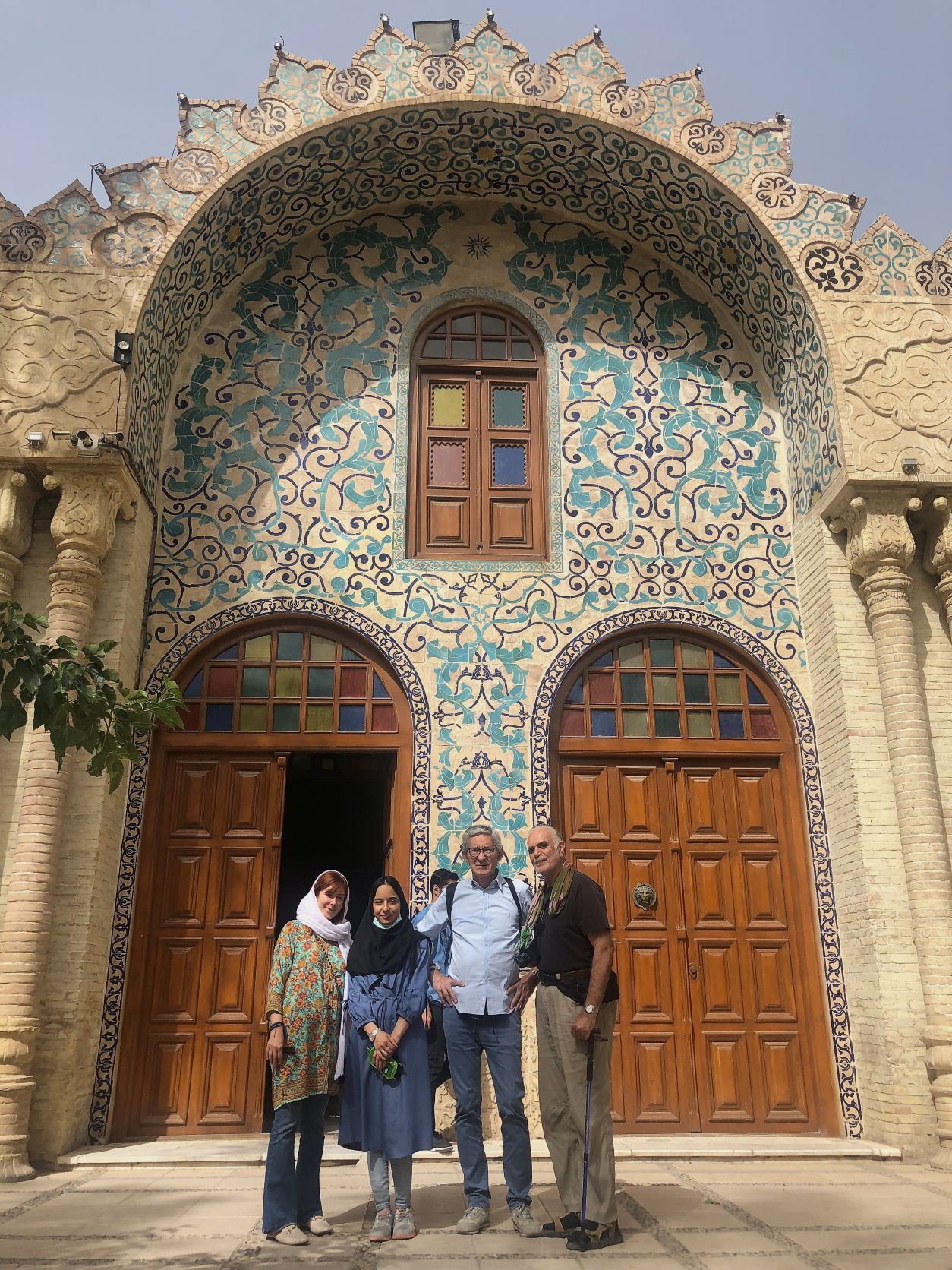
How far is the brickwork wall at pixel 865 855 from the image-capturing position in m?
6.02

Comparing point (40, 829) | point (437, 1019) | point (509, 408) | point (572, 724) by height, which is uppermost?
point (509, 408)

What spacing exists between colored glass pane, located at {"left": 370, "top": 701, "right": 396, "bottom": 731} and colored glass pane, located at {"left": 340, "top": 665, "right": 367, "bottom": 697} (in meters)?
0.13

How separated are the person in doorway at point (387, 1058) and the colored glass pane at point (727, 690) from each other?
12.1 feet

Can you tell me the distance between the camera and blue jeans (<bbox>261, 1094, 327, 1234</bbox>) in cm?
389

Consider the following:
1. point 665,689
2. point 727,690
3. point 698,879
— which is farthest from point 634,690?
point 698,879

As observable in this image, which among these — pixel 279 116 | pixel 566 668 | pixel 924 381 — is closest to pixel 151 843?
pixel 566 668

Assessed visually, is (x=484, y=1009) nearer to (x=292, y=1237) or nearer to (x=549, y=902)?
(x=549, y=902)

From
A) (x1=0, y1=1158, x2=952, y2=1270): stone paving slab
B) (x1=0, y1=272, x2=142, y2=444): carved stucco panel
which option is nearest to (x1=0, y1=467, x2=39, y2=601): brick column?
(x1=0, y1=272, x2=142, y2=444): carved stucco panel

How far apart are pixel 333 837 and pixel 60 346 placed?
619cm

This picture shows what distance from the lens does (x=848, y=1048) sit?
6.45m

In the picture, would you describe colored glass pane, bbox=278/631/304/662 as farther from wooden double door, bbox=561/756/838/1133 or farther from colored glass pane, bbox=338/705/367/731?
wooden double door, bbox=561/756/838/1133

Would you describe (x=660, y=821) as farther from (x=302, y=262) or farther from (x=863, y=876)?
(x=302, y=262)

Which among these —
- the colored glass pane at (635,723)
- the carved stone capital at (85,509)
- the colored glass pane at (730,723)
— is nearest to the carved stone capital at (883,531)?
the colored glass pane at (730,723)

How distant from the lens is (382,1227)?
12.8 ft
